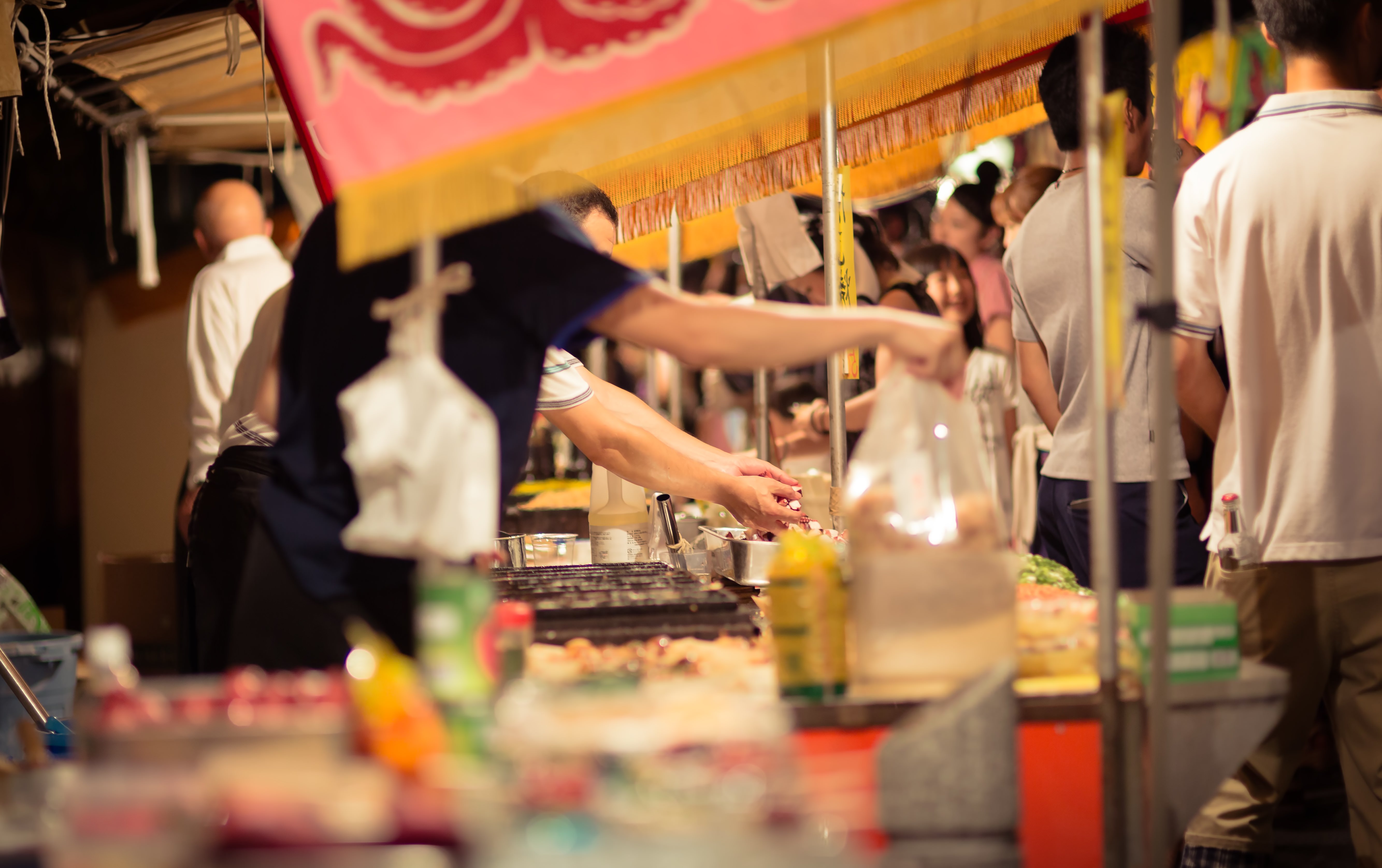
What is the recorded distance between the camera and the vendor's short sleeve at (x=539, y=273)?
1577 mm

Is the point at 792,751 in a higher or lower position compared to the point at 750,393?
lower

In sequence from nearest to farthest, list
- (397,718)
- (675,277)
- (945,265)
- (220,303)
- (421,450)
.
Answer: (397,718), (421,450), (675,277), (220,303), (945,265)

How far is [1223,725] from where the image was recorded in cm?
147

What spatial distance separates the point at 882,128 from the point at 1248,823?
5.62ft

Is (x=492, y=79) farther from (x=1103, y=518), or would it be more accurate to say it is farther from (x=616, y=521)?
(x=616, y=521)

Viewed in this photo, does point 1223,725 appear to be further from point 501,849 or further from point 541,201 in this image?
point 541,201

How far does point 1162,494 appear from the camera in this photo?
142 cm

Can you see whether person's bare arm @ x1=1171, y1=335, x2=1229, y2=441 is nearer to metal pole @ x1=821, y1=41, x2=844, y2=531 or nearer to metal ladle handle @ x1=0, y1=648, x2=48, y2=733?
metal pole @ x1=821, y1=41, x2=844, y2=531

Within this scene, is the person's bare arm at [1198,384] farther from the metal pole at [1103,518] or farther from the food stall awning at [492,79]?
the food stall awning at [492,79]

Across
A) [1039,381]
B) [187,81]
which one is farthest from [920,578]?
[187,81]

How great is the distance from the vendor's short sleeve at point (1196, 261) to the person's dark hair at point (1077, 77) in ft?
1.92

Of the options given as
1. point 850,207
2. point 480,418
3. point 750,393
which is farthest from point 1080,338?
point 750,393

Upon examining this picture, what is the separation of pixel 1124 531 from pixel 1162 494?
1.69 metres

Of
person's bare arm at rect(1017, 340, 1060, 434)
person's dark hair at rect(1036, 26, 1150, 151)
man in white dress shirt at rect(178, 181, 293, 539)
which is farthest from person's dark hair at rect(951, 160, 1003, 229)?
man in white dress shirt at rect(178, 181, 293, 539)
